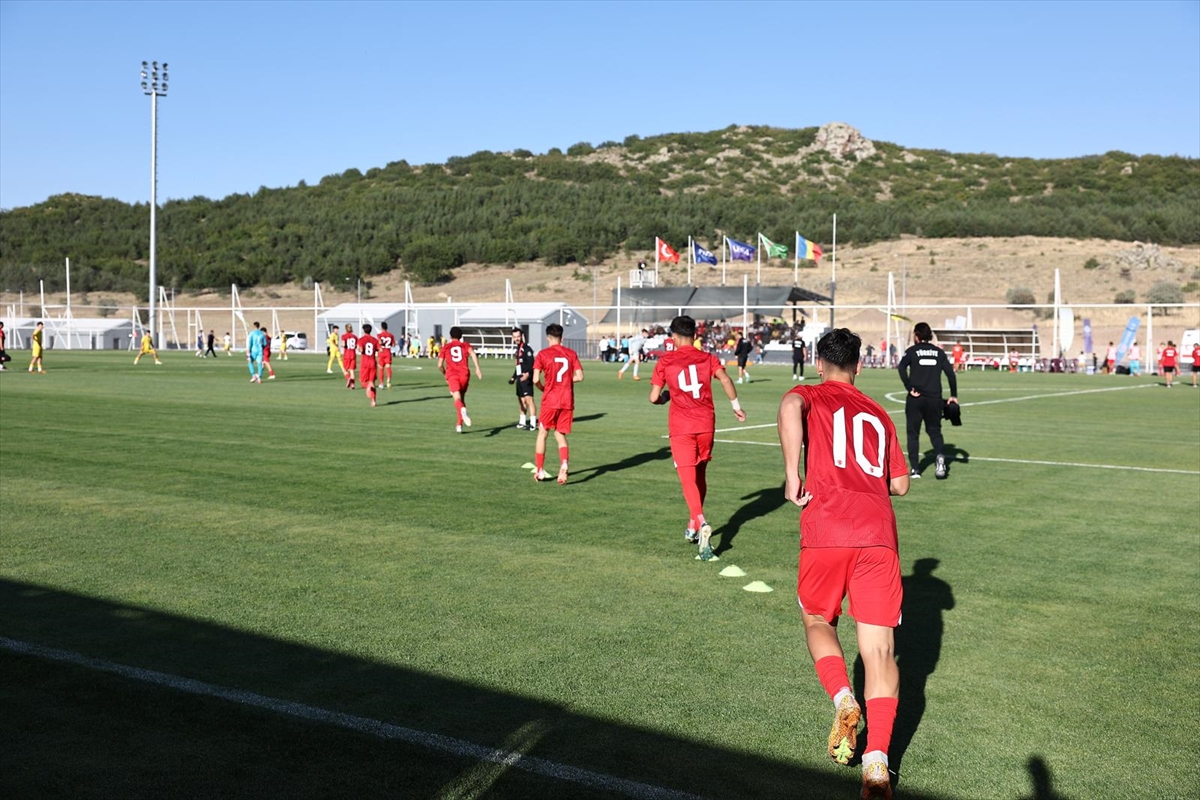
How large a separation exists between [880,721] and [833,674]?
0.92ft

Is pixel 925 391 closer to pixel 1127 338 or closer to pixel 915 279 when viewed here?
pixel 1127 338

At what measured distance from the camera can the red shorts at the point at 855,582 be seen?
4598 millimetres

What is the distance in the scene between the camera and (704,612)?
704 cm

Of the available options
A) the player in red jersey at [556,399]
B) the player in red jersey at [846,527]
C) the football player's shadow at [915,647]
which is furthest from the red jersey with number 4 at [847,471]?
the player in red jersey at [556,399]

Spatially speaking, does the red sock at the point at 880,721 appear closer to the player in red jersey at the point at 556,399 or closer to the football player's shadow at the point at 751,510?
the football player's shadow at the point at 751,510

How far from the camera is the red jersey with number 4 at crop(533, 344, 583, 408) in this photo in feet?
41.6

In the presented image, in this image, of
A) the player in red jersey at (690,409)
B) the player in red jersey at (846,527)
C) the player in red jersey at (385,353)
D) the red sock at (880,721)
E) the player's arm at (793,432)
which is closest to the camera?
the red sock at (880,721)

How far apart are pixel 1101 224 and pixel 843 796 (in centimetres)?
9390

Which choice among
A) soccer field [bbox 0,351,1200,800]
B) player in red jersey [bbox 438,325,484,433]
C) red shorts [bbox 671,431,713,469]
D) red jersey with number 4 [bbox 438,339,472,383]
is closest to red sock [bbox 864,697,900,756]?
soccer field [bbox 0,351,1200,800]

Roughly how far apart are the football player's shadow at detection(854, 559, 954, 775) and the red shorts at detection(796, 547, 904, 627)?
64 centimetres

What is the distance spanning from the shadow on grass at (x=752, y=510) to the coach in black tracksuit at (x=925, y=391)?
2.04m

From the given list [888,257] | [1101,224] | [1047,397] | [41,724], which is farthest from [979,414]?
[1101,224]

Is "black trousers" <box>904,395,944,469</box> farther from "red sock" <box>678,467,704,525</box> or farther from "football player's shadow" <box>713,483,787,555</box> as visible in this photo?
"red sock" <box>678,467,704,525</box>

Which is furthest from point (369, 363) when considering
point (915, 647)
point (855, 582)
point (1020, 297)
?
point (1020, 297)
